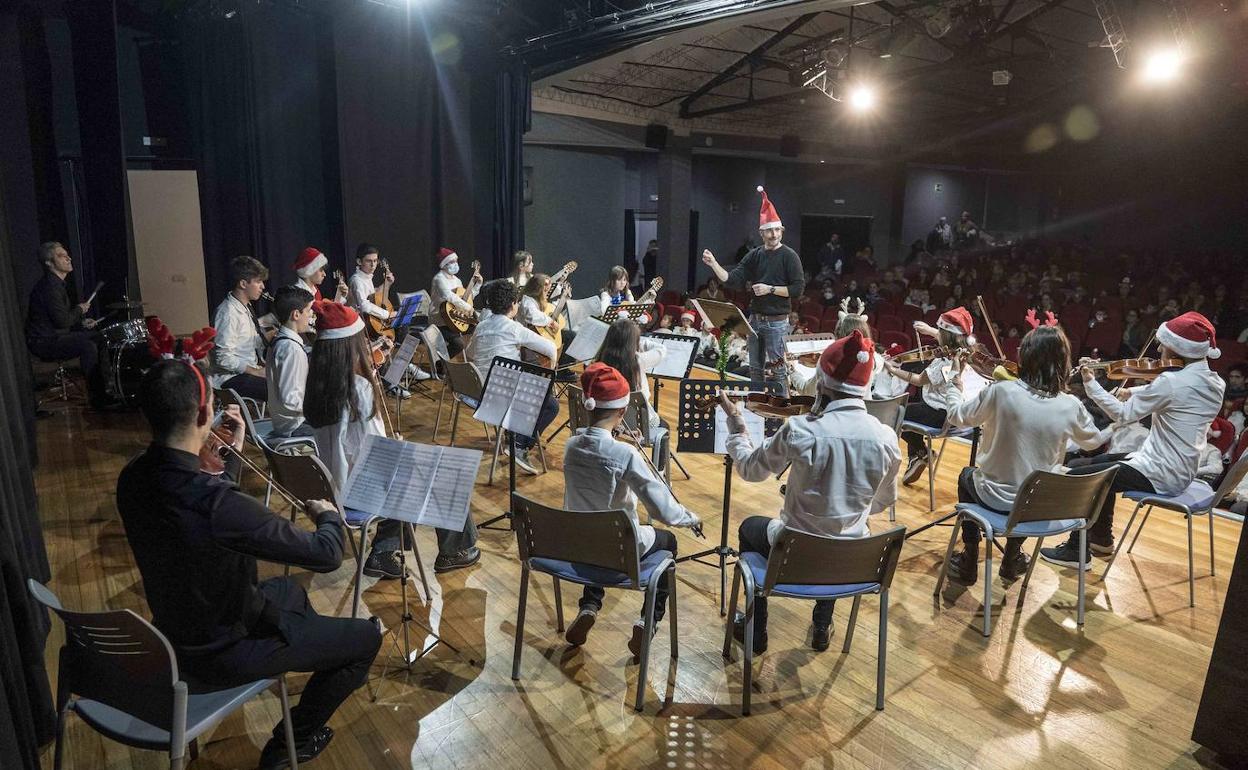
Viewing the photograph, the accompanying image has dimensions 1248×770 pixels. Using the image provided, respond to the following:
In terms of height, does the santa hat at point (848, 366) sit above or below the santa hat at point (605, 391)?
above

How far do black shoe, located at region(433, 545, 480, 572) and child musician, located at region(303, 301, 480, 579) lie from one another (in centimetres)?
52

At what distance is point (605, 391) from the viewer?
10.0 ft

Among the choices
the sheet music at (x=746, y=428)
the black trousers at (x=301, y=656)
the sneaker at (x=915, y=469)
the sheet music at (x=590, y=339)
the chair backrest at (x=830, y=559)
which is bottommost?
the sneaker at (x=915, y=469)

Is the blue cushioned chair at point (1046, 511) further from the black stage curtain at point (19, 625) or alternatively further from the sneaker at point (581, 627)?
the black stage curtain at point (19, 625)

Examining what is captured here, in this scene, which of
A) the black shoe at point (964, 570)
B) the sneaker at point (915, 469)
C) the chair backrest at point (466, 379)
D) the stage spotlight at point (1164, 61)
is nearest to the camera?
the black shoe at point (964, 570)

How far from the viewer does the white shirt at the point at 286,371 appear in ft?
13.6

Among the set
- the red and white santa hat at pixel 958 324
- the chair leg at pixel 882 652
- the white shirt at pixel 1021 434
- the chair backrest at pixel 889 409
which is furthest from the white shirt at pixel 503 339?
the chair leg at pixel 882 652

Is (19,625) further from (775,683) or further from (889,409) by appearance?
(889,409)

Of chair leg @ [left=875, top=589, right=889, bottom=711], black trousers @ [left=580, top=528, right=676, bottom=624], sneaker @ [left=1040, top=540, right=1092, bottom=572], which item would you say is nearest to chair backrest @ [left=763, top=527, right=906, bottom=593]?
chair leg @ [left=875, top=589, right=889, bottom=711]

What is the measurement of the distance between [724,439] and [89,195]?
7.99 m

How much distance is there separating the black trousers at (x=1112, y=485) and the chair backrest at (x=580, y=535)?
2.67 m

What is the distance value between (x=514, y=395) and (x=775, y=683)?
74.2 inches

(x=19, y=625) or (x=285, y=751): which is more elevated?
(x=19, y=625)

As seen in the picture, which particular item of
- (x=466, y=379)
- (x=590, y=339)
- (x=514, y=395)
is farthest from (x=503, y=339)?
(x=514, y=395)
